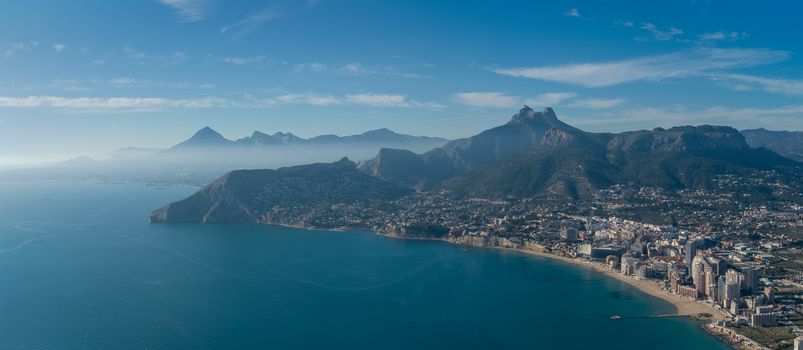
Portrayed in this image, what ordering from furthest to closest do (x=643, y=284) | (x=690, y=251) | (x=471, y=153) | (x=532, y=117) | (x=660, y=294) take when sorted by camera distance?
(x=532, y=117)
(x=471, y=153)
(x=690, y=251)
(x=643, y=284)
(x=660, y=294)

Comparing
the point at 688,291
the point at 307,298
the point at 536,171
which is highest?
the point at 536,171

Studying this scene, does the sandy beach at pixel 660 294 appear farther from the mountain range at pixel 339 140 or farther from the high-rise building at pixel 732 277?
the mountain range at pixel 339 140

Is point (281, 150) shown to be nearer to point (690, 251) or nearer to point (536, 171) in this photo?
point (536, 171)

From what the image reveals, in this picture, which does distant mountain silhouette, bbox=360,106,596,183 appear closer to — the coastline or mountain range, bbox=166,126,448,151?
the coastline

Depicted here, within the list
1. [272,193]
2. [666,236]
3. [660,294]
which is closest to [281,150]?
[272,193]

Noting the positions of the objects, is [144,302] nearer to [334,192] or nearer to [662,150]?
[334,192]

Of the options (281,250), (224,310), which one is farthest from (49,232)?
(224,310)

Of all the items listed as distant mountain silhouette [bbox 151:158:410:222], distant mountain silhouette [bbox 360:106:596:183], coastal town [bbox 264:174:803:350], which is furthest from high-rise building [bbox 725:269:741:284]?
distant mountain silhouette [bbox 360:106:596:183]
